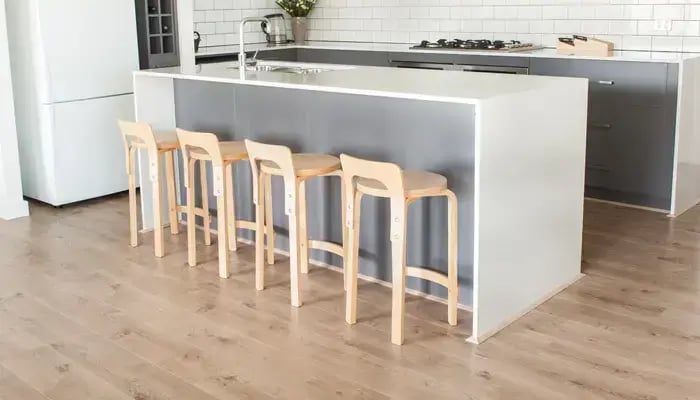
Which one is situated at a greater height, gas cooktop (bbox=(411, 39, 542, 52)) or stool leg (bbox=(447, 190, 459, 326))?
gas cooktop (bbox=(411, 39, 542, 52))

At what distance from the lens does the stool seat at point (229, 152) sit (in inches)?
163

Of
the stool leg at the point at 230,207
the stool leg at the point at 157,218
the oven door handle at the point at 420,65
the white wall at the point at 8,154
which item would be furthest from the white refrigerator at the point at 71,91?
the oven door handle at the point at 420,65

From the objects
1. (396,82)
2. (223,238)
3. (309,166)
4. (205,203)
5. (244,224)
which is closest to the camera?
(309,166)

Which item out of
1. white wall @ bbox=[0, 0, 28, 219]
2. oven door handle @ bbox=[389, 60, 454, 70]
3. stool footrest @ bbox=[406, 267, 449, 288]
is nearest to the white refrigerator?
white wall @ bbox=[0, 0, 28, 219]

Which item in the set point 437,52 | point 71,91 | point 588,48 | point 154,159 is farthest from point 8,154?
point 588,48

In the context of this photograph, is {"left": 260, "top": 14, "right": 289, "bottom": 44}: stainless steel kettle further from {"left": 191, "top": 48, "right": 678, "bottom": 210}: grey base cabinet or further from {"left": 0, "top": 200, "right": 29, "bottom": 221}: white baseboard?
{"left": 0, "top": 200, "right": 29, "bottom": 221}: white baseboard

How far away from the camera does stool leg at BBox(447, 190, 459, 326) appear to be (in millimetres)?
3416

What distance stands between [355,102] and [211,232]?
1447 millimetres

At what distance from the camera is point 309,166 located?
12.3 feet

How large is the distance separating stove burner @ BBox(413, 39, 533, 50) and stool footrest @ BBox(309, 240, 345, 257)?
257 cm

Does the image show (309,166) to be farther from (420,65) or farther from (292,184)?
(420,65)

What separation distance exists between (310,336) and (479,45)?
3.43 meters

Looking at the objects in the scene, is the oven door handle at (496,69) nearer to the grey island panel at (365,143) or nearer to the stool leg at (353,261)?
the grey island panel at (365,143)

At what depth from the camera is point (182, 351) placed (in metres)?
3.29
